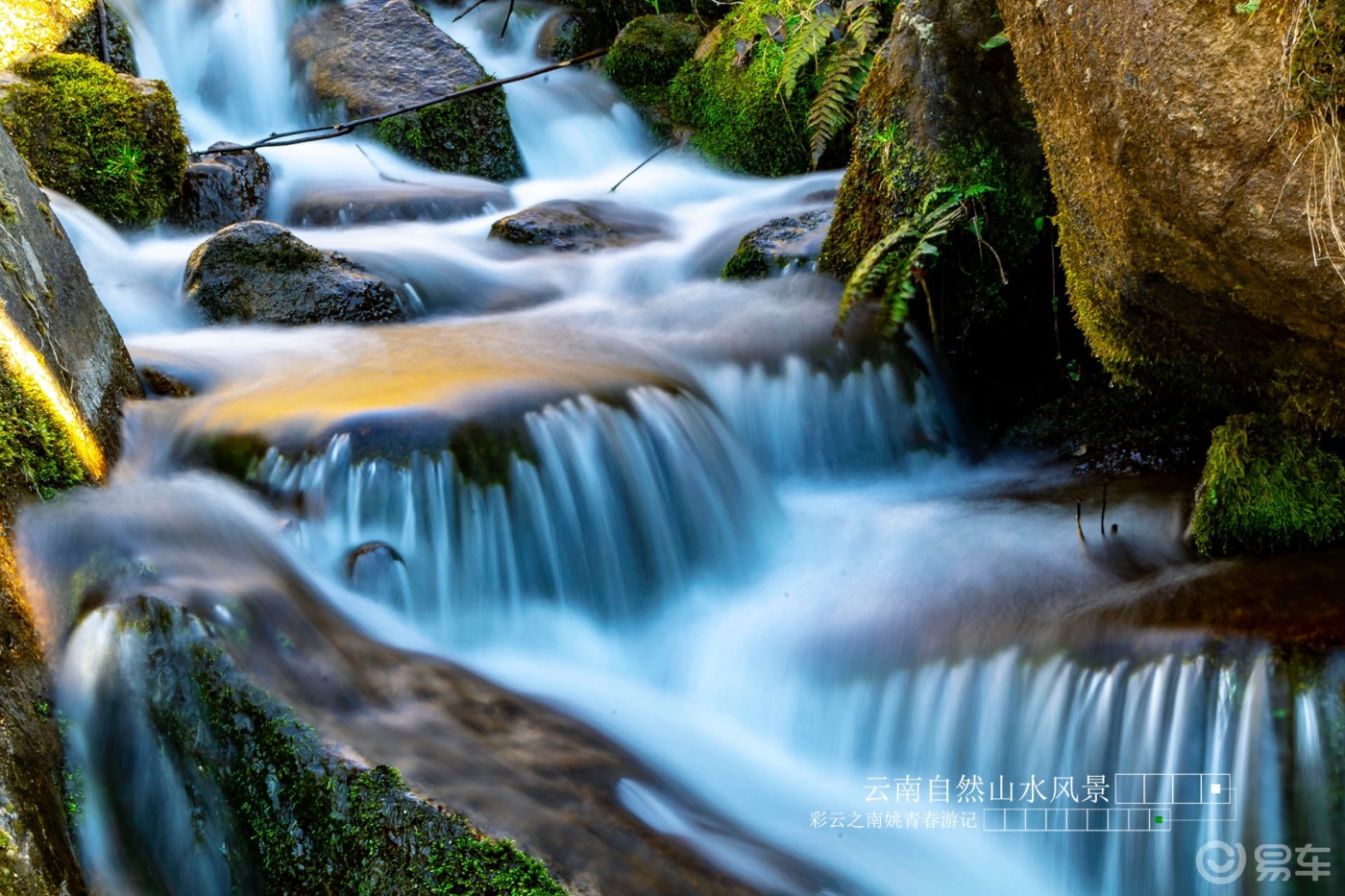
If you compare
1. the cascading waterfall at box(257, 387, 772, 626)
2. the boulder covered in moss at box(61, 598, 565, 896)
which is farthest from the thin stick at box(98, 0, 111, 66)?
the boulder covered in moss at box(61, 598, 565, 896)

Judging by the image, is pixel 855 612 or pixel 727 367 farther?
pixel 727 367

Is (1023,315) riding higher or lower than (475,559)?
higher

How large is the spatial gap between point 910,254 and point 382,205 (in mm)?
4523

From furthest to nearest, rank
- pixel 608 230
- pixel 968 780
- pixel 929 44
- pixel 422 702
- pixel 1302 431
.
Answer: pixel 608 230
pixel 929 44
pixel 1302 431
pixel 968 780
pixel 422 702

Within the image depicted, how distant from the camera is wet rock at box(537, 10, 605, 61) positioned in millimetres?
11297

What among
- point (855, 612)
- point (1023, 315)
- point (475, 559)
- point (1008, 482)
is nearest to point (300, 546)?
point (475, 559)

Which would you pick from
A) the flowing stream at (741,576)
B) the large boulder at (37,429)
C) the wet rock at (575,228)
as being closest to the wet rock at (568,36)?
the wet rock at (575,228)

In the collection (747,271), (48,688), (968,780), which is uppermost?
(747,271)

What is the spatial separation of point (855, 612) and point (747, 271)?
2671mm

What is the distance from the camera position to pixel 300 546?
3773 millimetres

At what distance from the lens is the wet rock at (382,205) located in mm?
7621

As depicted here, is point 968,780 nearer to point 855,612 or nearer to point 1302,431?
point 855,612

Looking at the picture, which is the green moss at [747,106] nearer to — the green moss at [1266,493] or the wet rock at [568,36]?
the wet rock at [568,36]

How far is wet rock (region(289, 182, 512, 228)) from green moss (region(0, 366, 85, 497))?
4.61 m
